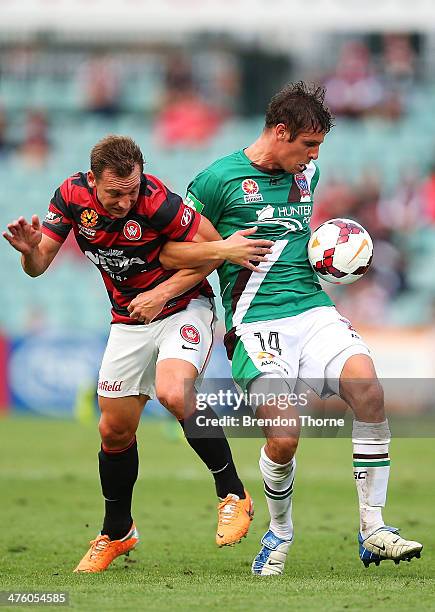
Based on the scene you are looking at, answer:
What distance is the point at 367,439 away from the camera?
259 inches

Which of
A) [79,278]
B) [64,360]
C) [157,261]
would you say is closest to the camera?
[157,261]

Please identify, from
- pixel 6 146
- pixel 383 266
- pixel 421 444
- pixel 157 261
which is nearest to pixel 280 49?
pixel 6 146

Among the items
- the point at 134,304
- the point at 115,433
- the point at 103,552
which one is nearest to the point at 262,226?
the point at 134,304

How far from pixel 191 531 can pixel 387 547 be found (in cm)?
261

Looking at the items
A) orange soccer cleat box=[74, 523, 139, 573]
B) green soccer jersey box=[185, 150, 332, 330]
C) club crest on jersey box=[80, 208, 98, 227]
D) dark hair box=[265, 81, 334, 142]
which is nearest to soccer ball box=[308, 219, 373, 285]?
green soccer jersey box=[185, 150, 332, 330]

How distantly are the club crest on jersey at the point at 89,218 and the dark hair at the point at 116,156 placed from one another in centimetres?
29

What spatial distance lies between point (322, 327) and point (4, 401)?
12.7 meters

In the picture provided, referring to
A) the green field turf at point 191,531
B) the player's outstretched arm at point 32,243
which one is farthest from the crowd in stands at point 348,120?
the player's outstretched arm at point 32,243

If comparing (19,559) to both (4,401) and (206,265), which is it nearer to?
(206,265)

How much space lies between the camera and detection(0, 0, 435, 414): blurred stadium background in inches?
739

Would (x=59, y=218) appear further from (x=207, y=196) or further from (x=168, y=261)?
(x=207, y=196)

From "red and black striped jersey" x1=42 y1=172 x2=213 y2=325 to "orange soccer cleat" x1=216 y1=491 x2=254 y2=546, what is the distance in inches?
51.6

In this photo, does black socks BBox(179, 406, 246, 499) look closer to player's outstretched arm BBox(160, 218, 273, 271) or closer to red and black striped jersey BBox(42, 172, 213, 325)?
red and black striped jersey BBox(42, 172, 213, 325)

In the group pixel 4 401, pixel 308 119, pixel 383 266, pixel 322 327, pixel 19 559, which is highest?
pixel 308 119
